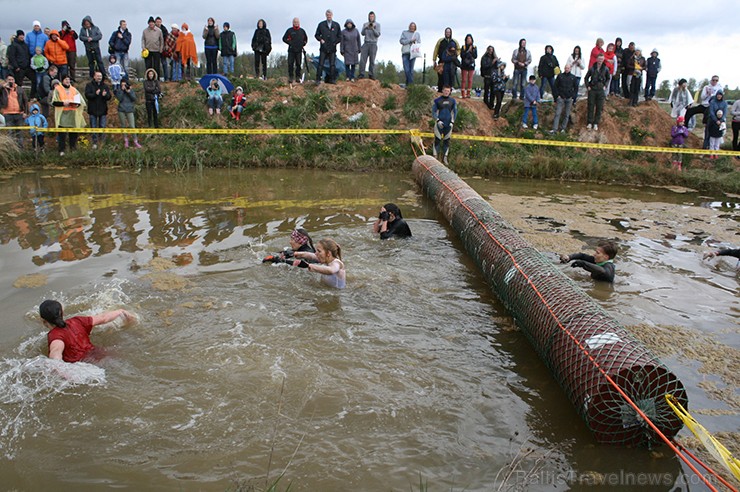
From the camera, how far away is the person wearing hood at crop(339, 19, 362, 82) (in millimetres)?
18406

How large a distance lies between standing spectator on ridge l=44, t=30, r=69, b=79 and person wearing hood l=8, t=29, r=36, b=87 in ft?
1.73

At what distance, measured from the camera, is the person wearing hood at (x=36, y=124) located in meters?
15.1

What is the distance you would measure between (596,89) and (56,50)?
16047mm

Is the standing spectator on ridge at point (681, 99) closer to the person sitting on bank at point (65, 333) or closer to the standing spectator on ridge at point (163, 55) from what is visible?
the standing spectator on ridge at point (163, 55)

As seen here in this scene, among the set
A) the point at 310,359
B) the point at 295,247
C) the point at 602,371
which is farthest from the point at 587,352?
the point at 295,247

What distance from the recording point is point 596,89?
17.5 meters

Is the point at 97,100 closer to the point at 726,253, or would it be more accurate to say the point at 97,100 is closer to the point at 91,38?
the point at 91,38

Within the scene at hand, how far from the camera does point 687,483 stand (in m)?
4.09

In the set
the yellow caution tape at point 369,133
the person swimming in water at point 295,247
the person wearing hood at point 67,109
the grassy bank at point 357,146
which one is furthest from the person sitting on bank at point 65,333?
the person wearing hood at point 67,109

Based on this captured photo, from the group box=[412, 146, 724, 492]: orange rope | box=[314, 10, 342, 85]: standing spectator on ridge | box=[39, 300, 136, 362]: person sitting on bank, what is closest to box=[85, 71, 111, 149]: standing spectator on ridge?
box=[314, 10, 342, 85]: standing spectator on ridge

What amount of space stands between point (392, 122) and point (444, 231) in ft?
28.4

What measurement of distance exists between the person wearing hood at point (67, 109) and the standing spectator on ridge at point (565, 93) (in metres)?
13.8

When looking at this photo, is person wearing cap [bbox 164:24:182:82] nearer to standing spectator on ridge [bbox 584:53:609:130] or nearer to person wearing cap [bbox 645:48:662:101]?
standing spectator on ridge [bbox 584:53:609:130]

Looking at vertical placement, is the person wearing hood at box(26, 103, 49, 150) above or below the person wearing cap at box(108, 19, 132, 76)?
below
